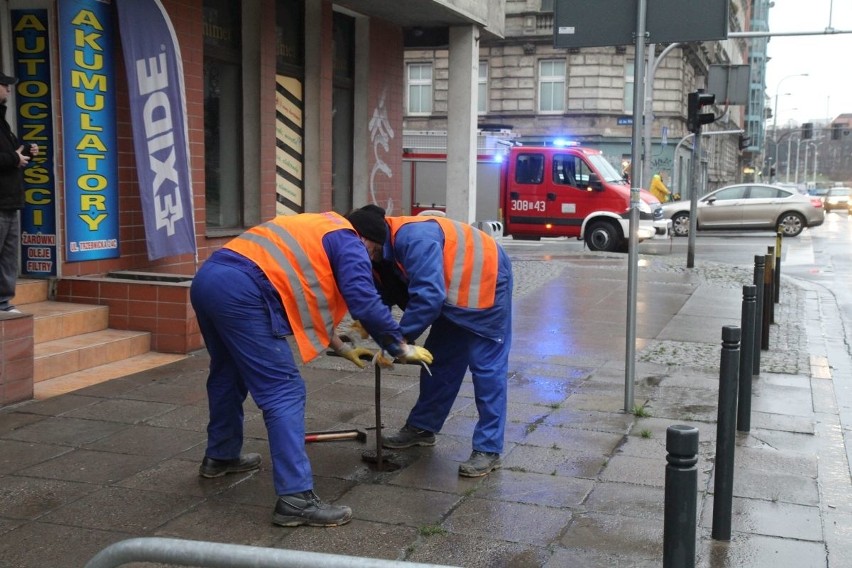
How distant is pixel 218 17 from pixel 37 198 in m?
3.53

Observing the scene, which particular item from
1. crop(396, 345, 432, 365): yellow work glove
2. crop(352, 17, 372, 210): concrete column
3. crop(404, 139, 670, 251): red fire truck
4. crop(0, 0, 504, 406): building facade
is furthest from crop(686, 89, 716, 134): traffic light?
crop(396, 345, 432, 365): yellow work glove

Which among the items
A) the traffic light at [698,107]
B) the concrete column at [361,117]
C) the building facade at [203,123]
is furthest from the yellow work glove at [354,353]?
the traffic light at [698,107]

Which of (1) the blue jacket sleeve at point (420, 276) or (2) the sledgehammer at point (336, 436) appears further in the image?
(2) the sledgehammer at point (336, 436)

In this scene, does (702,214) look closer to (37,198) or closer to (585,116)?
(585,116)

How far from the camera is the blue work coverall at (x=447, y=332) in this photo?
16.1ft

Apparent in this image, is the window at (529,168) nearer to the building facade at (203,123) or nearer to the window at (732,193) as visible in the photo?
the building facade at (203,123)

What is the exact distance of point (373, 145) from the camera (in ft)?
47.5

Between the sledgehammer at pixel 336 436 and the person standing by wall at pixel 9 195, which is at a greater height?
the person standing by wall at pixel 9 195

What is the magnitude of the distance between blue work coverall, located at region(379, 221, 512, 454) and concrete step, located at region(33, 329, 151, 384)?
305 cm

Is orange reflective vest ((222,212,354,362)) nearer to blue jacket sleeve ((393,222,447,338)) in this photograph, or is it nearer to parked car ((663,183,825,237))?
blue jacket sleeve ((393,222,447,338))

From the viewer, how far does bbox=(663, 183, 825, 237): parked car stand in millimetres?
26812

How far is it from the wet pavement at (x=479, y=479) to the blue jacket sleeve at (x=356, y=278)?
936mm

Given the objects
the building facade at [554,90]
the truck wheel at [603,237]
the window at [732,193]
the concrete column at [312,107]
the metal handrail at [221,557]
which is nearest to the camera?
the metal handrail at [221,557]

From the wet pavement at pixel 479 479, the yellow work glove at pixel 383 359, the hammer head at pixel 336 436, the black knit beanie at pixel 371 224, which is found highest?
the black knit beanie at pixel 371 224
